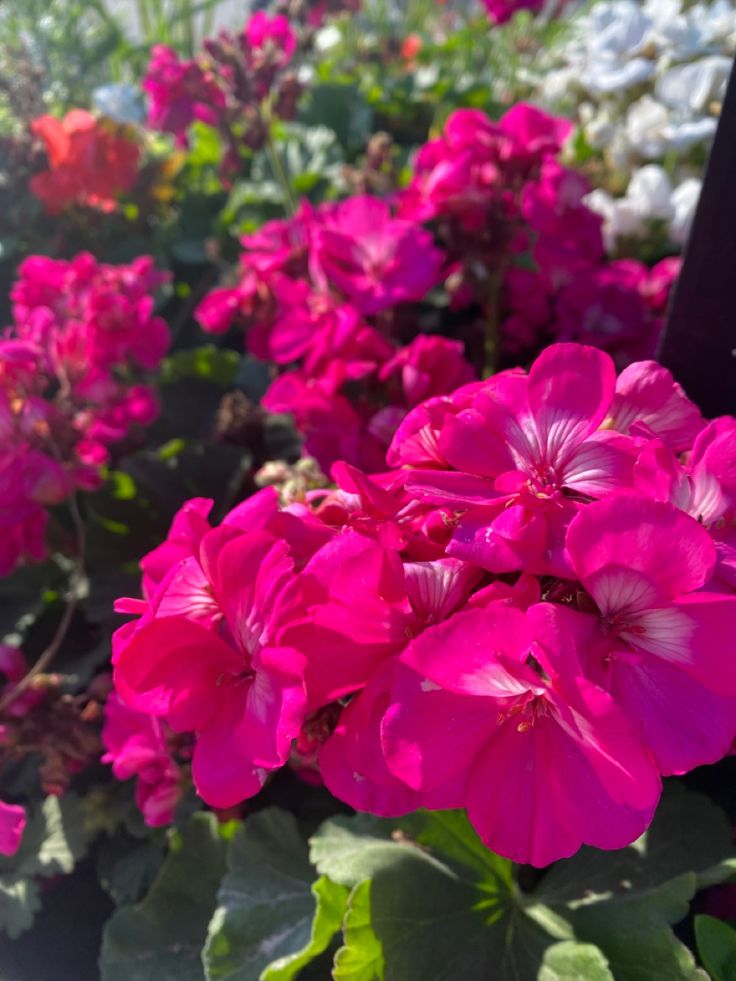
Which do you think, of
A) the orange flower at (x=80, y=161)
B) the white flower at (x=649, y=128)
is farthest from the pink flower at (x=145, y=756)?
the white flower at (x=649, y=128)

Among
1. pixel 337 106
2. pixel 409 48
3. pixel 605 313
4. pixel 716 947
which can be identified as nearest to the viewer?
pixel 716 947

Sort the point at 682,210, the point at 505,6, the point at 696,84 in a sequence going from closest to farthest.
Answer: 1. the point at 682,210
2. the point at 696,84
3. the point at 505,6

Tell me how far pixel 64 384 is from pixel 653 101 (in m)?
1.07

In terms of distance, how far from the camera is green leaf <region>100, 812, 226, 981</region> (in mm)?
737

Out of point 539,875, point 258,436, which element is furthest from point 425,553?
point 258,436

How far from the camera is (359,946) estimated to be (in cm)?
57

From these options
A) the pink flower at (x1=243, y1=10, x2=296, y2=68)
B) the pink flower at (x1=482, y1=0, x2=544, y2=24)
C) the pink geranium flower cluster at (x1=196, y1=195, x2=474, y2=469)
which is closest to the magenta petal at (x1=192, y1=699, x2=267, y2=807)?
the pink geranium flower cluster at (x1=196, y1=195, x2=474, y2=469)

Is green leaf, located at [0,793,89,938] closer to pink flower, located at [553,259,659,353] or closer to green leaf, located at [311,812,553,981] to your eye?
green leaf, located at [311,812,553,981]

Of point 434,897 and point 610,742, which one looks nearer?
point 610,742

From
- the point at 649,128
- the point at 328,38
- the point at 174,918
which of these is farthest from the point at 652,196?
the point at 328,38

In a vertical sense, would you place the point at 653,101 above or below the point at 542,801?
above

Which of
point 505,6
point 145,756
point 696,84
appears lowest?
point 145,756

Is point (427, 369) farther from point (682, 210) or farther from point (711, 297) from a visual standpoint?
point (682, 210)

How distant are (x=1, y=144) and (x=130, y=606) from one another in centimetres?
111
